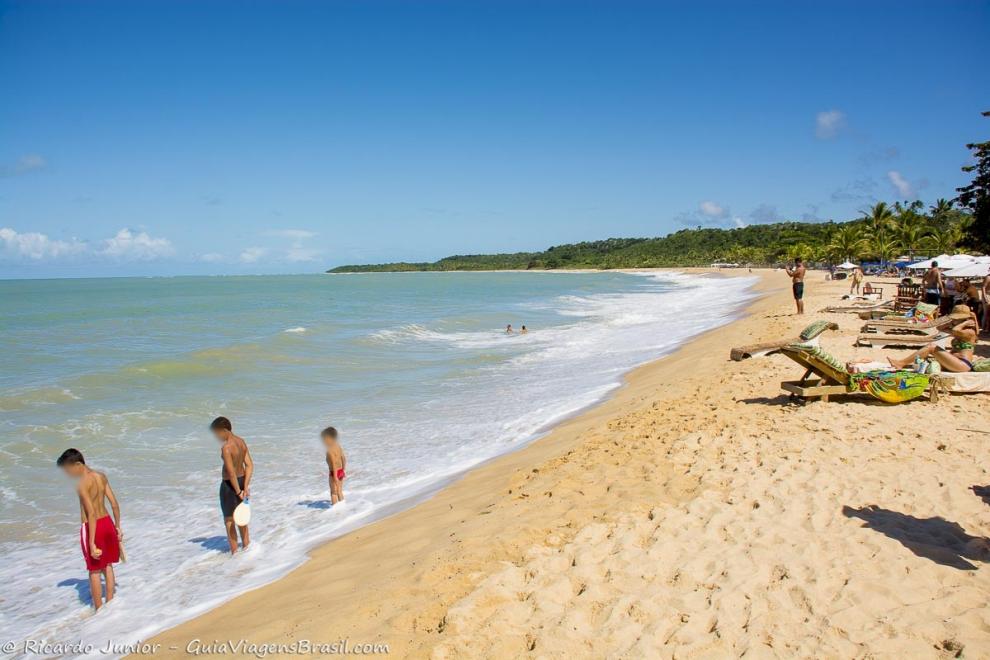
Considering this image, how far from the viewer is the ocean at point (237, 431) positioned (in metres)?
5.57

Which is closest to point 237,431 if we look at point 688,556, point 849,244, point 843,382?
point 688,556

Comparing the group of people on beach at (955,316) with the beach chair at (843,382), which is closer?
the beach chair at (843,382)

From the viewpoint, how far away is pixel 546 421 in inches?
387

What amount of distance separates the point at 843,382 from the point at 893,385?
0.55 meters

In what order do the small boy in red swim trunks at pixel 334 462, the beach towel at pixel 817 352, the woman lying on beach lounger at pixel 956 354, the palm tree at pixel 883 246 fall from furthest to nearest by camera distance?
the palm tree at pixel 883 246, the woman lying on beach lounger at pixel 956 354, the beach towel at pixel 817 352, the small boy in red swim trunks at pixel 334 462

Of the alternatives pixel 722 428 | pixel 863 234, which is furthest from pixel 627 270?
pixel 722 428

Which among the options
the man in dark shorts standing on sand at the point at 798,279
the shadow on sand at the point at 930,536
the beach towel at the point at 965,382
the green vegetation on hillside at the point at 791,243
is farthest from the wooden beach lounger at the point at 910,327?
the green vegetation on hillside at the point at 791,243

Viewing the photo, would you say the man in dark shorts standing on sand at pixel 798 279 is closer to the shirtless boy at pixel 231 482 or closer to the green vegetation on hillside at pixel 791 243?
the shirtless boy at pixel 231 482

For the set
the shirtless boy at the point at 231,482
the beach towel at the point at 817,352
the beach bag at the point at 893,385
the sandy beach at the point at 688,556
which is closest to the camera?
the sandy beach at the point at 688,556

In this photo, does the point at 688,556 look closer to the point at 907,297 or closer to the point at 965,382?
the point at 965,382

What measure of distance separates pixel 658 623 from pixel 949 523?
260 cm

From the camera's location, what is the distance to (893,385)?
303 inches

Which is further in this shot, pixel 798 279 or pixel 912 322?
pixel 798 279

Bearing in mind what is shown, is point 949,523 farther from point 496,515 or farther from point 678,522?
point 496,515
